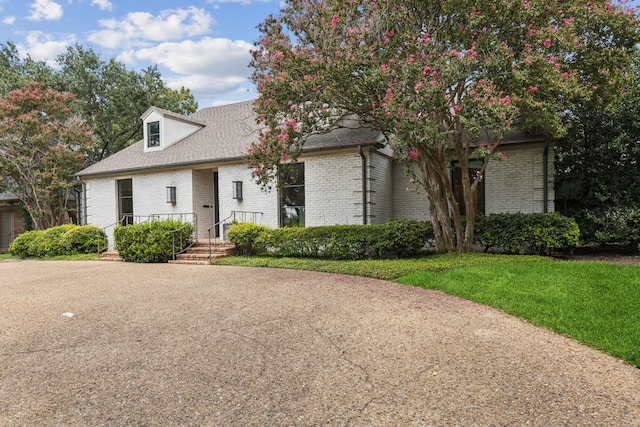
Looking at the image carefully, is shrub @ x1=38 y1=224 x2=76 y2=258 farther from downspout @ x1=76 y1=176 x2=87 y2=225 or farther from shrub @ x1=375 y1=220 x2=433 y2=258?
shrub @ x1=375 y1=220 x2=433 y2=258

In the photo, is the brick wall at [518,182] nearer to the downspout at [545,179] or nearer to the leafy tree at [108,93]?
the downspout at [545,179]

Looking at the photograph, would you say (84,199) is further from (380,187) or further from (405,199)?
(405,199)

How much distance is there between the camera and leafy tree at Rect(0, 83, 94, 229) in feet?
48.6

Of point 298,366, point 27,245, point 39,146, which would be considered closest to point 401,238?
point 298,366

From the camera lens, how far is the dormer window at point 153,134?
49.1ft

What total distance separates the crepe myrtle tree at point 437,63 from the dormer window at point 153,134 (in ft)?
25.6

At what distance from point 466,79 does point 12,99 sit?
55.9ft

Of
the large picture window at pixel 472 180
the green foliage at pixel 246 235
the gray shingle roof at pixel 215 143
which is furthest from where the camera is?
the gray shingle roof at pixel 215 143

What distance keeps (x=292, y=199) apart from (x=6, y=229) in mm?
17675

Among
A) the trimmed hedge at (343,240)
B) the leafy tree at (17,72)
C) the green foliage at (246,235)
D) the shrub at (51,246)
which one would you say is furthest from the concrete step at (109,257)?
the leafy tree at (17,72)

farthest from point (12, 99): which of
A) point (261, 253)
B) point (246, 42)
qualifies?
point (261, 253)

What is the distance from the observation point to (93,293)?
20.1 ft

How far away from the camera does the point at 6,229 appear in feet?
64.4

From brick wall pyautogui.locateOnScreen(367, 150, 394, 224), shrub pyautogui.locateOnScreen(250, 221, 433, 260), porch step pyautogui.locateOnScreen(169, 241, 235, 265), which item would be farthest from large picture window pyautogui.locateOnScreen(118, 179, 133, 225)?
brick wall pyautogui.locateOnScreen(367, 150, 394, 224)
